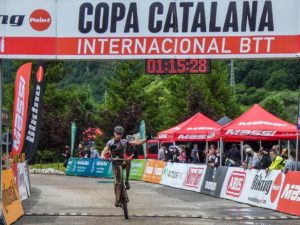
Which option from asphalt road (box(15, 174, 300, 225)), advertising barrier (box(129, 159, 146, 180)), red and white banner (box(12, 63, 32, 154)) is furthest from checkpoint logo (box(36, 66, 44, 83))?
advertising barrier (box(129, 159, 146, 180))

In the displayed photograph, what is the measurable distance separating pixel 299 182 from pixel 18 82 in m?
8.75

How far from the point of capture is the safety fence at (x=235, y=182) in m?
16.3

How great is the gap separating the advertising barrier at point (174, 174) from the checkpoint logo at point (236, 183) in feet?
20.2

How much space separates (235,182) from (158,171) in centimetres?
1176

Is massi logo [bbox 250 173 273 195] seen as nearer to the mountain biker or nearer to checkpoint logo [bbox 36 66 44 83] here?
the mountain biker

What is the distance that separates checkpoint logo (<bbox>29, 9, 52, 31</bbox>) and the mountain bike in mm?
2993

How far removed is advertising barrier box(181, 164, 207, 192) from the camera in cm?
2474

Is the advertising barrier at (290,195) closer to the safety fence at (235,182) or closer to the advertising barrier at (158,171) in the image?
the safety fence at (235,182)

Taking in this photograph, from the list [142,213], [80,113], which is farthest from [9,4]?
[80,113]

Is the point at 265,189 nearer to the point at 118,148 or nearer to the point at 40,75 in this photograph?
the point at 118,148

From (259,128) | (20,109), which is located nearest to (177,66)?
(20,109)

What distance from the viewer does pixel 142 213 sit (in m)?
15.4

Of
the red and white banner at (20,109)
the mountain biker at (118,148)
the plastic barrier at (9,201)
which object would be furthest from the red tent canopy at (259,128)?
the plastic barrier at (9,201)

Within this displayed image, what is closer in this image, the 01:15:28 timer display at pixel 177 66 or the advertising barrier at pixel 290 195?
the 01:15:28 timer display at pixel 177 66
